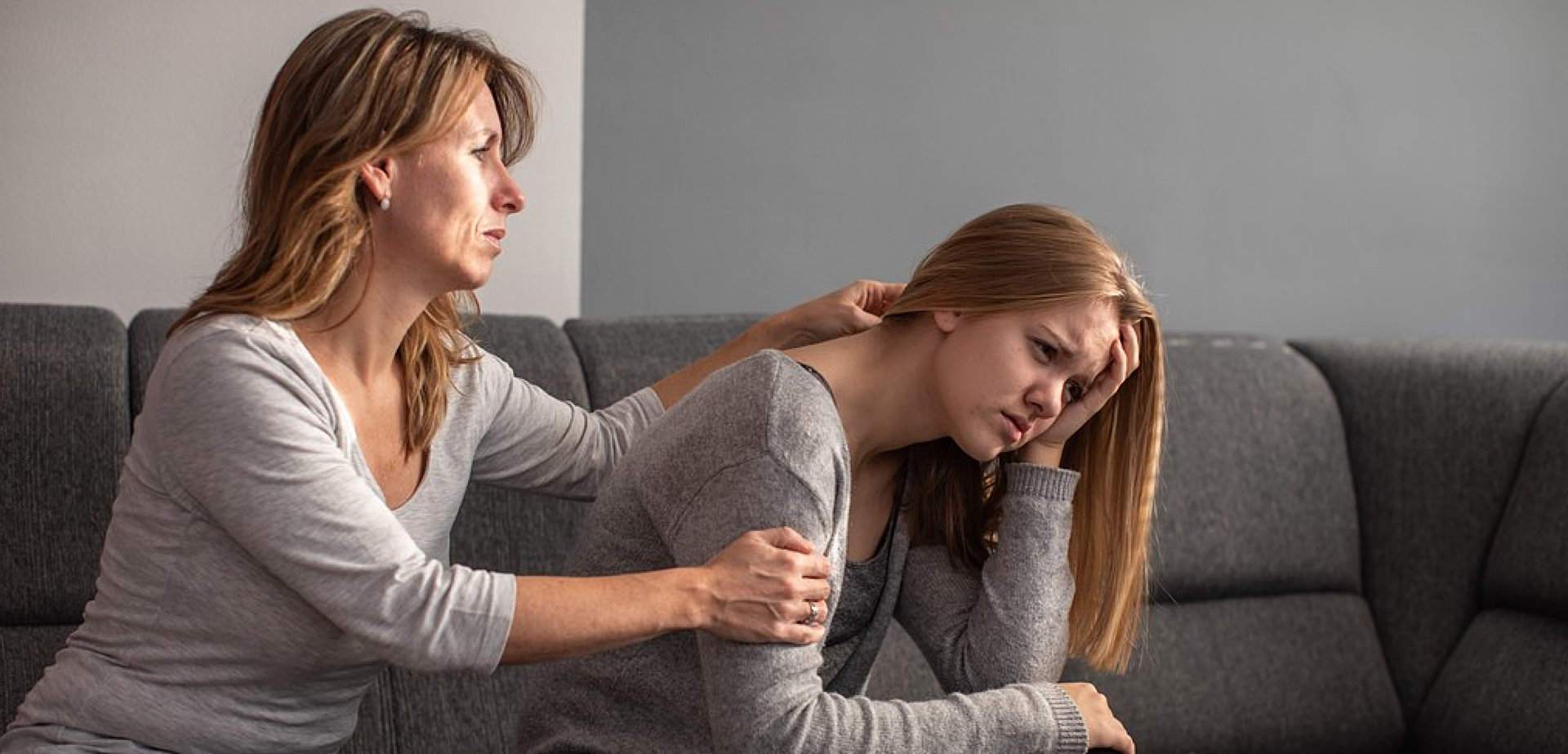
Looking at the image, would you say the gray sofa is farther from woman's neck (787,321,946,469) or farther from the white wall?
woman's neck (787,321,946,469)

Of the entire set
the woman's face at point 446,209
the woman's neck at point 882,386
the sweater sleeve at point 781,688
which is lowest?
the sweater sleeve at point 781,688

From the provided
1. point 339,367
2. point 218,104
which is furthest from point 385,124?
point 218,104

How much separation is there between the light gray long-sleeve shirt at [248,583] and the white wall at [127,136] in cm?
81

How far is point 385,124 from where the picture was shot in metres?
1.48

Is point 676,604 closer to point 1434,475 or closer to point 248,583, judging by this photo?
point 248,583

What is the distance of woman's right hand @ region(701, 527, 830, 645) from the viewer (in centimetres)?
137

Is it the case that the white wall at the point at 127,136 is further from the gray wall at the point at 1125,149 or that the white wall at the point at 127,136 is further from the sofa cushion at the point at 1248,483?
the sofa cushion at the point at 1248,483

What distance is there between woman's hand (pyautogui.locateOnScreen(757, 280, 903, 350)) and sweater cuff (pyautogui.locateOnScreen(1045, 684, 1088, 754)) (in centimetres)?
44

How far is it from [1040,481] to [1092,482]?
87 millimetres

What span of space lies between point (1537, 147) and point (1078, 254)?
224cm

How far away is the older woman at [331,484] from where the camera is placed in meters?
1.37

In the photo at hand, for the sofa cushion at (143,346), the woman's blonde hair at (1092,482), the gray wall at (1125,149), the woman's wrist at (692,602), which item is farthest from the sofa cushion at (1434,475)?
the sofa cushion at (143,346)

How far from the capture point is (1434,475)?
8.40 feet

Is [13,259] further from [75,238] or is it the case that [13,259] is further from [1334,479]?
[1334,479]
